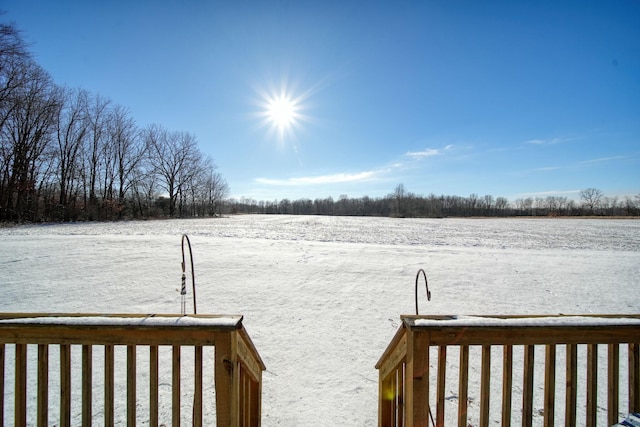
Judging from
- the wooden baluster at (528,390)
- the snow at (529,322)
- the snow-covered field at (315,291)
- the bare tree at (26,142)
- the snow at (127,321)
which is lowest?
the snow-covered field at (315,291)

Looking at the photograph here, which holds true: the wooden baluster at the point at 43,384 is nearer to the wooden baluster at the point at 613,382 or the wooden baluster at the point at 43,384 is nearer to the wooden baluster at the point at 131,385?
the wooden baluster at the point at 131,385

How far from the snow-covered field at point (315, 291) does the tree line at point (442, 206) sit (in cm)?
5337

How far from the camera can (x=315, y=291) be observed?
5.94 metres

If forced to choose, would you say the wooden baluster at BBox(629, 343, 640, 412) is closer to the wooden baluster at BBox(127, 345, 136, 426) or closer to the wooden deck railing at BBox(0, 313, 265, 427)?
the wooden deck railing at BBox(0, 313, 265, 427)

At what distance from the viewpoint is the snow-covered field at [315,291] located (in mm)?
3143

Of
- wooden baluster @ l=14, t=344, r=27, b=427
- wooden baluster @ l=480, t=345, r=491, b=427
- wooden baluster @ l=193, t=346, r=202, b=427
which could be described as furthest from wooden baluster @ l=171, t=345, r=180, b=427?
wooden baluster @ l=480, t=345, r=491, b=427

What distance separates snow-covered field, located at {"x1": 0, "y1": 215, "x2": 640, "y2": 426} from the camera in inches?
124

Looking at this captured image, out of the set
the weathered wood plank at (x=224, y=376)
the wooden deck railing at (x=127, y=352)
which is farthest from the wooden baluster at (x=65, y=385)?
the weathered wood plank at (x=224, y=376)

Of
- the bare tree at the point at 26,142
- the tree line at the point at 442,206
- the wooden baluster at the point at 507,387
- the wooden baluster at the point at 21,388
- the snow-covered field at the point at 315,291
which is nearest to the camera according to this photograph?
the wooden baluster at the point at 21,388

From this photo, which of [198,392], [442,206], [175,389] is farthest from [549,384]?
[442,206]

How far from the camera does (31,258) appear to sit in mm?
7621

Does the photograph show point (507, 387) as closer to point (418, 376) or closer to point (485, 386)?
point (485, 386)

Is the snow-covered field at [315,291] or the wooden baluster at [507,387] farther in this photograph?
the snow-covered field at [315,291]

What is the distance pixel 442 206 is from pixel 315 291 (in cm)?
7890
